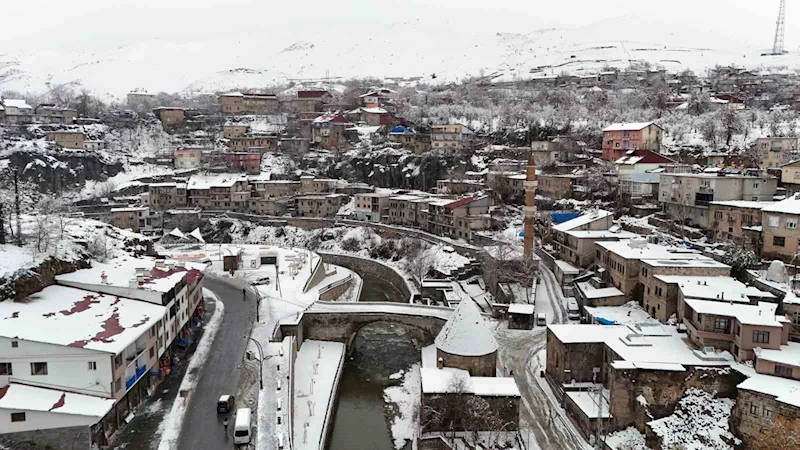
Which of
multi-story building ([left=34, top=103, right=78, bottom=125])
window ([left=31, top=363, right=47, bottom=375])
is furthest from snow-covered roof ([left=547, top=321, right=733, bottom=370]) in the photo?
multi-story building ([left=34, top=103, right=78, bottom=125])

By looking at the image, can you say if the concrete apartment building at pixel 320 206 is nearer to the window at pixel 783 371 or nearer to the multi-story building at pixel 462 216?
the multi-story building at pixel 462 216

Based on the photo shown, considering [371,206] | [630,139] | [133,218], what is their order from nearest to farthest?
[630,139]
[133,218]
[371,206]

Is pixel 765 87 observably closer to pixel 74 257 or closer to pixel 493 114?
pixel 493 114

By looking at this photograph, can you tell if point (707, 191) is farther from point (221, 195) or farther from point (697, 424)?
point (221, 195)

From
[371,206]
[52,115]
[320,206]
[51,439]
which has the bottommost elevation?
[51,439]

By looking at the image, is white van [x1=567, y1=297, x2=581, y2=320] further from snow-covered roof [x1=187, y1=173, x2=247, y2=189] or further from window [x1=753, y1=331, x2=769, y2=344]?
snow-covered roof [x1=187, y1=173, x2=247, y2=189]

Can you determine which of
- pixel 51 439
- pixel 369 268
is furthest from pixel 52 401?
pixel 369 268

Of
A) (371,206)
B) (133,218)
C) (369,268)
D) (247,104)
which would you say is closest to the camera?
(369,268)
